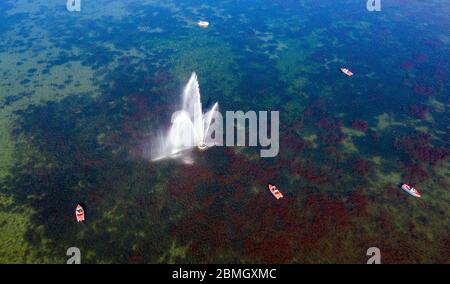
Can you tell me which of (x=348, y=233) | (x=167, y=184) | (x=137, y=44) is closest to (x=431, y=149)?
(x=348, y=233)

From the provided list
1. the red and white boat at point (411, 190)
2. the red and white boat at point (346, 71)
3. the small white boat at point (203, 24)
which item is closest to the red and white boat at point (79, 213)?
the red and white boat at point (411, 190)

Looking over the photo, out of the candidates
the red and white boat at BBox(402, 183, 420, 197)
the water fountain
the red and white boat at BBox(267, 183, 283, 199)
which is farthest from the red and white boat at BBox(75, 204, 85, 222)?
the red and white boat at BBox(402, 183, 420, 197)

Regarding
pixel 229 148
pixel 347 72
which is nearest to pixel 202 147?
pixel 229 148

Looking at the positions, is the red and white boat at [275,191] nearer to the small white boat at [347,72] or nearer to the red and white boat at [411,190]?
the red and white boat at [411,190]

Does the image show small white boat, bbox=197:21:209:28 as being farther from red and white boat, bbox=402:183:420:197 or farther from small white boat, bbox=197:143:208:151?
red and white boat, bbox=402:183:420:197

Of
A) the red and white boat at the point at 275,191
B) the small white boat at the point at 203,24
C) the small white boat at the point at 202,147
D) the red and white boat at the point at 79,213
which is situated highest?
the small white boat at the point at 203,24

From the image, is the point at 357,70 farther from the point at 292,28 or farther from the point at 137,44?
the point at 137,44
